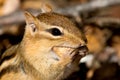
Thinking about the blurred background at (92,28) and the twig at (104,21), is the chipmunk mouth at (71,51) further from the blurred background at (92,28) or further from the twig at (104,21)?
the twig at (104,21)

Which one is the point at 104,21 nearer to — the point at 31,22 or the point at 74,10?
the point at 74,10

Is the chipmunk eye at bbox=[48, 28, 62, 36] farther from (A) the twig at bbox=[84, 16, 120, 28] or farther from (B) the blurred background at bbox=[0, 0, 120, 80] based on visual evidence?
(A) the twig at bbox=[84, 16, 120, 28]

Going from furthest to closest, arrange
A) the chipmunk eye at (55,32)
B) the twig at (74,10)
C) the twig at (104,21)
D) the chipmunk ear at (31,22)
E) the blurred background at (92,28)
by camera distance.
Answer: the twig at (104,21) → the twig at (74,10) → the blurred background at (92,28) → the chipmunk ear at (31,22) → the chipmunk eye at (55,32)

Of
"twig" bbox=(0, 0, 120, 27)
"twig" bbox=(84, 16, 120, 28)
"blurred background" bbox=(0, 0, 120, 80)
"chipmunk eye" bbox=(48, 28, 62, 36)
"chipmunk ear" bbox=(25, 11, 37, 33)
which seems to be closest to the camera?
"chipmunk eye" bbox=(48, 28, 62, 36)

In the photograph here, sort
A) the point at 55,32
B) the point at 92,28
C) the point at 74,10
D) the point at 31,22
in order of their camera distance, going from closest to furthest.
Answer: the point at 55,32
the point at 31,22
the point at 74,10
the point at 92,28

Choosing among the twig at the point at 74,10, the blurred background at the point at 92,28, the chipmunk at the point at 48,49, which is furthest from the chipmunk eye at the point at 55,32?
the twig at the point at 74,10

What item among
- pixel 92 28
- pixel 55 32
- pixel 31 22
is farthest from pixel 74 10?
pixel 55 32

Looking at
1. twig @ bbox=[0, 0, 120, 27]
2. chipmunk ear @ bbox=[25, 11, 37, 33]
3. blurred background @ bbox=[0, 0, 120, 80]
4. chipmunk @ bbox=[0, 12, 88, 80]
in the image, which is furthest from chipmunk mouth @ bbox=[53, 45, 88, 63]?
twig @ bbox=[0, 0, 120, 27]
